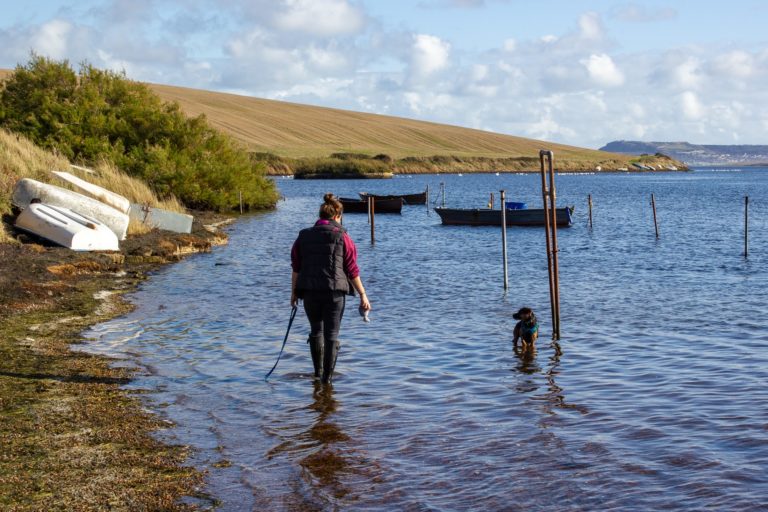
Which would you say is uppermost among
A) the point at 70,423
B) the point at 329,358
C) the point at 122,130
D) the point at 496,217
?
the point at 122,130

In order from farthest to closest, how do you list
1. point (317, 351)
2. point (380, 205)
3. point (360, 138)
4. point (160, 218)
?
point (360, 138), point (380, 205), point (160, 218), point (317, 351)

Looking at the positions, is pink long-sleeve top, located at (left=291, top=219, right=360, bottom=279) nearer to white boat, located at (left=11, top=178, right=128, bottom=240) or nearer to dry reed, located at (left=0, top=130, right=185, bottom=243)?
dry reed, located at (left=0, top=130, right=185, bottom=243)

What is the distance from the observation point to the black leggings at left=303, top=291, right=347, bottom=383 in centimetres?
877

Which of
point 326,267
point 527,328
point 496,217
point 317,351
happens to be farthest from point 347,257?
point 496,217

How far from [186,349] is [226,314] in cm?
333

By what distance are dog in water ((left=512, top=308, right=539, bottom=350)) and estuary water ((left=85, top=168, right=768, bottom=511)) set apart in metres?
0.22

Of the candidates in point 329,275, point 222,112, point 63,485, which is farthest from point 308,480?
point 222,112

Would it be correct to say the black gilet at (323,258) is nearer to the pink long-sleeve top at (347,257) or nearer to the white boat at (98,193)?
the pink long-sleeve top at (347,257)

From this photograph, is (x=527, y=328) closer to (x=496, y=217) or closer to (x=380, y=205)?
(x=496, y=217)

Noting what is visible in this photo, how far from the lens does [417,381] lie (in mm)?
10445

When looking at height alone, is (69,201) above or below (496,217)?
above

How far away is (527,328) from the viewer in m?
11.9

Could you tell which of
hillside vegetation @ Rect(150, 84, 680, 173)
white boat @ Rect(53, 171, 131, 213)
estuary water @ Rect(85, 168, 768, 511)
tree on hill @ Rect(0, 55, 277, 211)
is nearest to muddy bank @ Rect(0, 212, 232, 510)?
estuary water @ Rect(85, 168, 768, 511)

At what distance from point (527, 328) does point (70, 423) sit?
6179 millimetres
